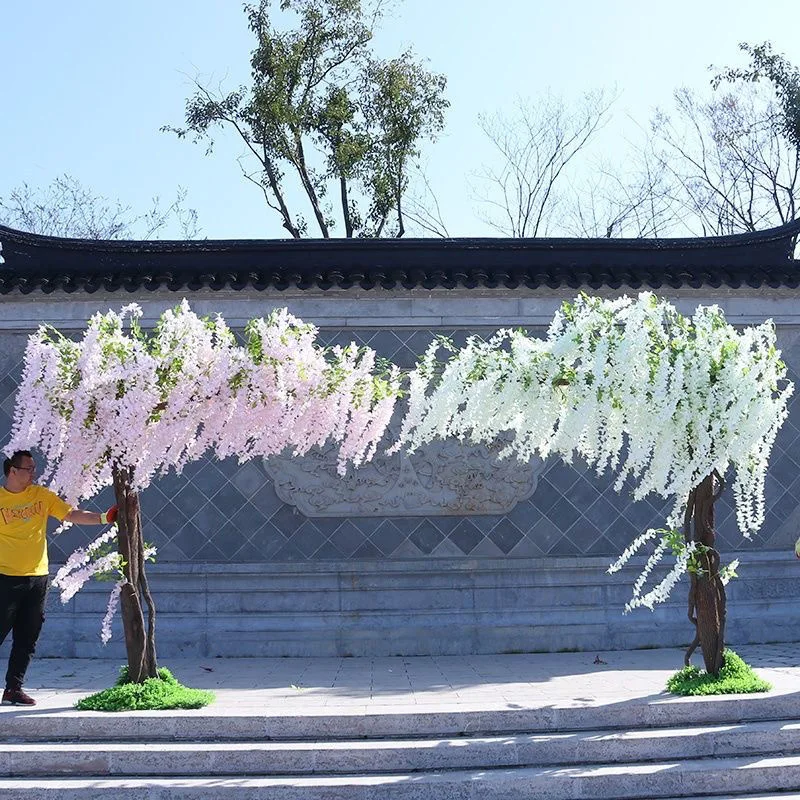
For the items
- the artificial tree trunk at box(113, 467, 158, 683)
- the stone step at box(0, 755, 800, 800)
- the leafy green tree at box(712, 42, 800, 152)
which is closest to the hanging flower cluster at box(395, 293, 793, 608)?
the stone step at box(0, 755, 800, 800)

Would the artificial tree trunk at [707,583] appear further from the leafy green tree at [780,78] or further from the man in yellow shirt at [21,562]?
the leafy green tree at [780,78]

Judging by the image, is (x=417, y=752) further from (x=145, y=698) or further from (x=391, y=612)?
(x=391, y=612)

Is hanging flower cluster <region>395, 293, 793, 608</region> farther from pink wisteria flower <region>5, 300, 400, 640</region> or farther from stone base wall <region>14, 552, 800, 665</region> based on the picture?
stone base wall <region>14, 552, 800, 665</region>

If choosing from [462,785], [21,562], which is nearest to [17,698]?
[21,562]

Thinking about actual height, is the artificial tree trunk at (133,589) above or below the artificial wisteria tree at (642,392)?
below

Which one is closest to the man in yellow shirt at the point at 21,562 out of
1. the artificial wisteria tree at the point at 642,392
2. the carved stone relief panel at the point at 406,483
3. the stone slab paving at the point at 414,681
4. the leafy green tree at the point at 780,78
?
the stone slab paving at the point at 414,681

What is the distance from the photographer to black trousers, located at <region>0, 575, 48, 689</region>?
573 cm

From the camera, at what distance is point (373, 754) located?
4871mm

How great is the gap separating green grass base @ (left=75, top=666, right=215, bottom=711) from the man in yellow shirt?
0.49m

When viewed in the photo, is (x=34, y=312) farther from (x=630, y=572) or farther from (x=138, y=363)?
(x=630, y=572)

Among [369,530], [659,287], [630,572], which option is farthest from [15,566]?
[659,287]

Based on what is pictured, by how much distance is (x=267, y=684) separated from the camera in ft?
21.9

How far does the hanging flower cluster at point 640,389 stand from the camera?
540 centimetres

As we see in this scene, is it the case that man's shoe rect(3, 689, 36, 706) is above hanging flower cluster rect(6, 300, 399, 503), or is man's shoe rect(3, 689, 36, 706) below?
below
